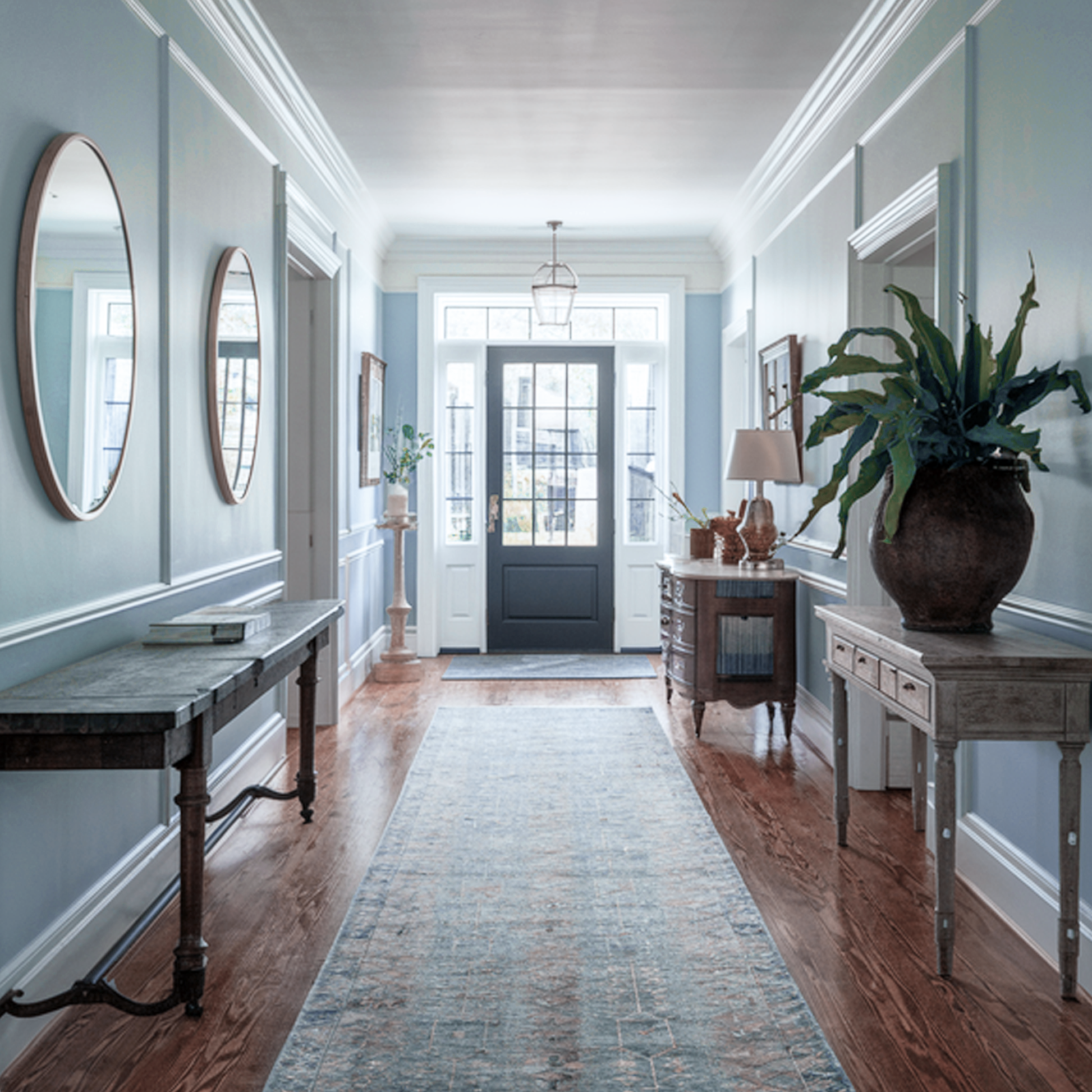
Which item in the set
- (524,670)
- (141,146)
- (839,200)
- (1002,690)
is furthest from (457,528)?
(1002,690)

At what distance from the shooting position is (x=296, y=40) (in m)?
3.77

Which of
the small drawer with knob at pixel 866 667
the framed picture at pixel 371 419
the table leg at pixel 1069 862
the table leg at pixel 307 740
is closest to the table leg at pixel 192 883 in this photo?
the table leg at pixel 307 740

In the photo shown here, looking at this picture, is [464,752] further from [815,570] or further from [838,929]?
[838,929]

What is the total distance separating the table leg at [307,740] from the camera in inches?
141

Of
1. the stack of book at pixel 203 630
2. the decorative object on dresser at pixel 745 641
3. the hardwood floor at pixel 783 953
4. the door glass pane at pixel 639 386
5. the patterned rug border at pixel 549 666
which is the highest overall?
the door glass pane at pixel 639 386

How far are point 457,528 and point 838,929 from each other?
491cm

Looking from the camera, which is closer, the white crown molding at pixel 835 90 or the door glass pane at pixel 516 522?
the white crown molding at pixel 835 90

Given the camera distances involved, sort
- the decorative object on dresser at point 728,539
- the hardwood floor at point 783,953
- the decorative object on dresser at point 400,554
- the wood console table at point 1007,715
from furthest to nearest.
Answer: the decorative object on dresser at point 400,554 → the decorative object on dresser at point 728,539 → the wood console table at point 1007,715 → the hardwood floor at point 783,953

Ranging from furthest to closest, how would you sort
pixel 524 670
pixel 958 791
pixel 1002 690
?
pixel 524 670
pixel 958 791
pixel 1002 690

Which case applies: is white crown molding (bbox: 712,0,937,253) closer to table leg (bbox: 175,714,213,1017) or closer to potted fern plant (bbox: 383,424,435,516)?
potted fern plant (bbox: 383,424,435,516)

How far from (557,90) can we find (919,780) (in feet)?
9.98

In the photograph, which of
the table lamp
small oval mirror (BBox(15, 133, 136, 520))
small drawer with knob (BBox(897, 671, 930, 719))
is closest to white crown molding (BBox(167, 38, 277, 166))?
small oval mirror (BBox(15, 133, 136, 520))

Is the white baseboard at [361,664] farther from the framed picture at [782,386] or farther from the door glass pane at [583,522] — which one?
the framed picture at [782,386]

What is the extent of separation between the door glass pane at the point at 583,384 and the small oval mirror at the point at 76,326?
15.7 ft
